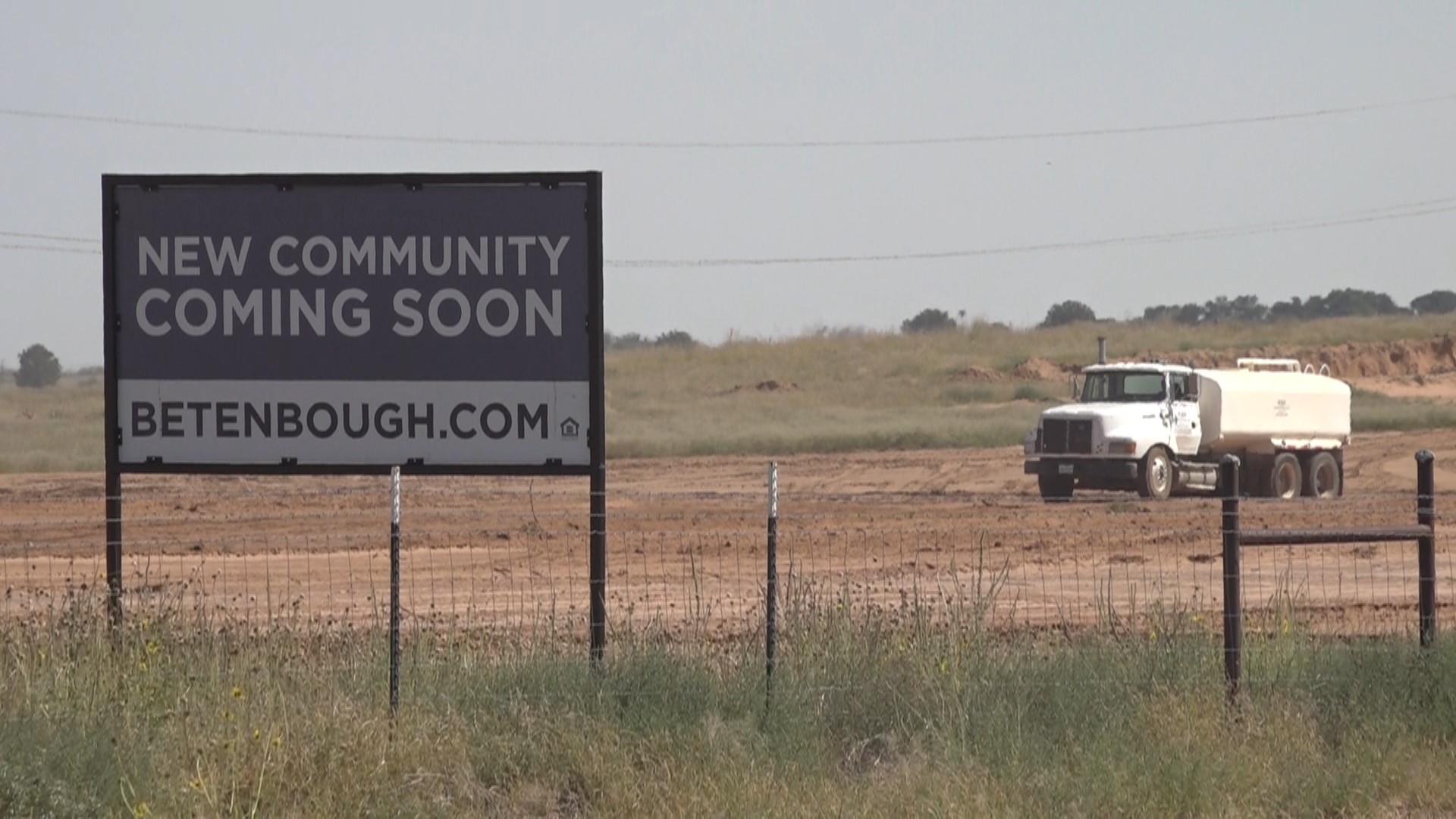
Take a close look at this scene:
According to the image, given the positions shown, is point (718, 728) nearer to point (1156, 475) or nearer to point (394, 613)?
point (394, 613)

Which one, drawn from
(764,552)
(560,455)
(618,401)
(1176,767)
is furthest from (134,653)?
(618,401)

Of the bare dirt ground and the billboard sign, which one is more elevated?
the billboard sign

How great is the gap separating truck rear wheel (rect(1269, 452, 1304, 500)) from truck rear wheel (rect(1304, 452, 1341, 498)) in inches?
7.5

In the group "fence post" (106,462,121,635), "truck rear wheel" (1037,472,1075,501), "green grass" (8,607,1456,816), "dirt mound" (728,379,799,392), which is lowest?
"green grass" (8,607,1456,816)

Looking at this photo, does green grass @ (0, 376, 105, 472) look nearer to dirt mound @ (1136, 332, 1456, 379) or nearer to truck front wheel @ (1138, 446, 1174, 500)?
truck front wheel @ (1138, 446, 1174, 500)

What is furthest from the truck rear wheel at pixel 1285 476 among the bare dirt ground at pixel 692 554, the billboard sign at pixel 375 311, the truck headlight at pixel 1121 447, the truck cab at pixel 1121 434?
the billboard sign at pixel 375 311

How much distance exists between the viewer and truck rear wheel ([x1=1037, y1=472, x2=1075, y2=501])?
1172 inches

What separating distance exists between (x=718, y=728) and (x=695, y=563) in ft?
35.1

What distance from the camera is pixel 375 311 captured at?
33.6ft

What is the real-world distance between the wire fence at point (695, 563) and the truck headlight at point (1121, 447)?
4.36 feet

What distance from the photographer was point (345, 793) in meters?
8.04

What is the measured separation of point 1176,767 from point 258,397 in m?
5.41

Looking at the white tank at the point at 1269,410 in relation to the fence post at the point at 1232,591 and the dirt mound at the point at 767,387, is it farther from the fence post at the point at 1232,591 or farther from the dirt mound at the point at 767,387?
the dirt mound at the point at 767,387

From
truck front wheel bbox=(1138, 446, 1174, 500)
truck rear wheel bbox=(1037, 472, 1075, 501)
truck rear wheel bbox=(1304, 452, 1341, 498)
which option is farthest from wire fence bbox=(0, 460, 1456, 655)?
truck front wheel bbox=(1138, 446, 1174, 500)
